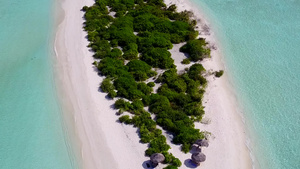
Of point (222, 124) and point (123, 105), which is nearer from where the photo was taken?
point (222, 124)

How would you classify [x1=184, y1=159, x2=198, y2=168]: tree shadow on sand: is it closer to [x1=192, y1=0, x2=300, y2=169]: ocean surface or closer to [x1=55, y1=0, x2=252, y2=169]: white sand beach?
[x1=55, y1=0, x2=252, y2=169]: white sand beach

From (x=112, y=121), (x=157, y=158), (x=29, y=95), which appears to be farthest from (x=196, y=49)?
(x=29, y=95)

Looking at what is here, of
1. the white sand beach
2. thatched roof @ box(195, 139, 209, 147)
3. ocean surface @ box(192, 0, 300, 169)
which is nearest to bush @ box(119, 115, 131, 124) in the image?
the white sand beach

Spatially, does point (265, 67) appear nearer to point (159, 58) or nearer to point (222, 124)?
point (222, 124)

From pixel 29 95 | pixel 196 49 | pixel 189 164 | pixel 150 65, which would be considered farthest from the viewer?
pixel 196 49

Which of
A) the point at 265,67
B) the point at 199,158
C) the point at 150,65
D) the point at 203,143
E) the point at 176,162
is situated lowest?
the point at 199,158

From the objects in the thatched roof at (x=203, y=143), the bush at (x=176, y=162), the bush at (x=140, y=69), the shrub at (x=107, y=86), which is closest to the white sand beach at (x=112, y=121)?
the bush at (x=176, y=162)

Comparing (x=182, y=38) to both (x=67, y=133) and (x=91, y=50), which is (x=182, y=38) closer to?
(x=91, y=50)
